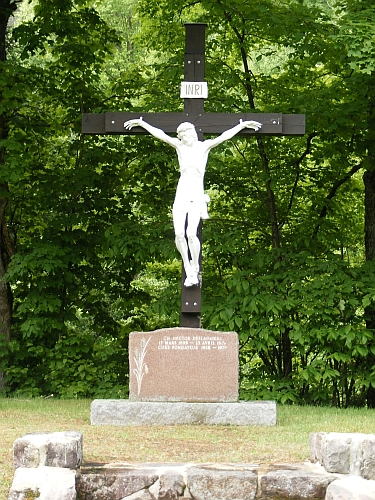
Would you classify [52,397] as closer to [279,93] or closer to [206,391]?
[206,391]

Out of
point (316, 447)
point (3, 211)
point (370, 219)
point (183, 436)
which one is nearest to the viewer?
point (316, 447)

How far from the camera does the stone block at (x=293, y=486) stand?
209 inches

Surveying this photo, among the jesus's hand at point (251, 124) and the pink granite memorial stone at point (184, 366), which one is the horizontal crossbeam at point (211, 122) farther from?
the pink granite memorial stone at point (184, 366)

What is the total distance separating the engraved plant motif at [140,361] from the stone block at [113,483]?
3128mm

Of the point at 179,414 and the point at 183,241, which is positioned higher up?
the point at 183,241

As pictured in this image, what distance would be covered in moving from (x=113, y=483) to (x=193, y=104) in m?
5.19

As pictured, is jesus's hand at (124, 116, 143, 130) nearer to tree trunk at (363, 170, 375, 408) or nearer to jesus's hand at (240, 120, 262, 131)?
jesus's hand at (240, 120, 262, 131)

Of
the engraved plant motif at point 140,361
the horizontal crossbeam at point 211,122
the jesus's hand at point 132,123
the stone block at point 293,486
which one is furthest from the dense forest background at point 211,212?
the stone block at point 293,486

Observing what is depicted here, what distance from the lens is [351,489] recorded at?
5156mm

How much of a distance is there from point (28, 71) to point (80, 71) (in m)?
1.35

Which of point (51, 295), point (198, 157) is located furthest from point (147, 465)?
point (51, 295)

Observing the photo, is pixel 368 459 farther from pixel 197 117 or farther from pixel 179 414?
pixel 197 117

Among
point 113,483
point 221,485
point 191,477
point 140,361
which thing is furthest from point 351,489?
point 140,361

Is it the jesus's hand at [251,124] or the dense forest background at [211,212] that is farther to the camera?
the dense forest background at [211,212]
